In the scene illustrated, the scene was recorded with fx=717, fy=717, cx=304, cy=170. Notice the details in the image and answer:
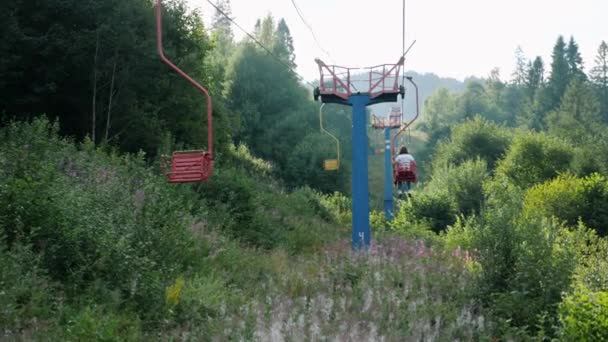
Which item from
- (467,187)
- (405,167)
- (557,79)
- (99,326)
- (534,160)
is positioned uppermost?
(557,79)

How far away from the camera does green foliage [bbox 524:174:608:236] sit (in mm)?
30953

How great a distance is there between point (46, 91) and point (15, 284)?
14.4 m

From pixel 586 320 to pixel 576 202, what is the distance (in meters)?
24.6

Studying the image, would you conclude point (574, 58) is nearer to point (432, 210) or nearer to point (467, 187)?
point (467, 187)

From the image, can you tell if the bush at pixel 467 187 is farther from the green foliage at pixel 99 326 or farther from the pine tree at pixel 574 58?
the pine tree at pixel 574 58

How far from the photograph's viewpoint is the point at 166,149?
1948cm

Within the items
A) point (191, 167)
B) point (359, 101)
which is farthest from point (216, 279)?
point (359, 101)

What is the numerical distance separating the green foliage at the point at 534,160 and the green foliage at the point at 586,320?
43428 millimetres

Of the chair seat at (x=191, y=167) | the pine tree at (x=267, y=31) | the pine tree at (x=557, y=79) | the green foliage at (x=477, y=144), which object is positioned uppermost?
the pine tree at (x=267, y=31)

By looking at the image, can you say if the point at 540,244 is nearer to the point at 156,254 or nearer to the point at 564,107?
the point at 156,254

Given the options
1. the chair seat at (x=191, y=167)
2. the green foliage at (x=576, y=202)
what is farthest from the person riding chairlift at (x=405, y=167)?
the chair seat at (x=191, y=167)

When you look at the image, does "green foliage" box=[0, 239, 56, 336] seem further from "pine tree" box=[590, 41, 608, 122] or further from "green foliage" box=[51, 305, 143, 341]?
"pine tree" box=[590, 41, 608, 122]

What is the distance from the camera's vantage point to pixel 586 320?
8.17 m

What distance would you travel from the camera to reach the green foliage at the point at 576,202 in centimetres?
3095
